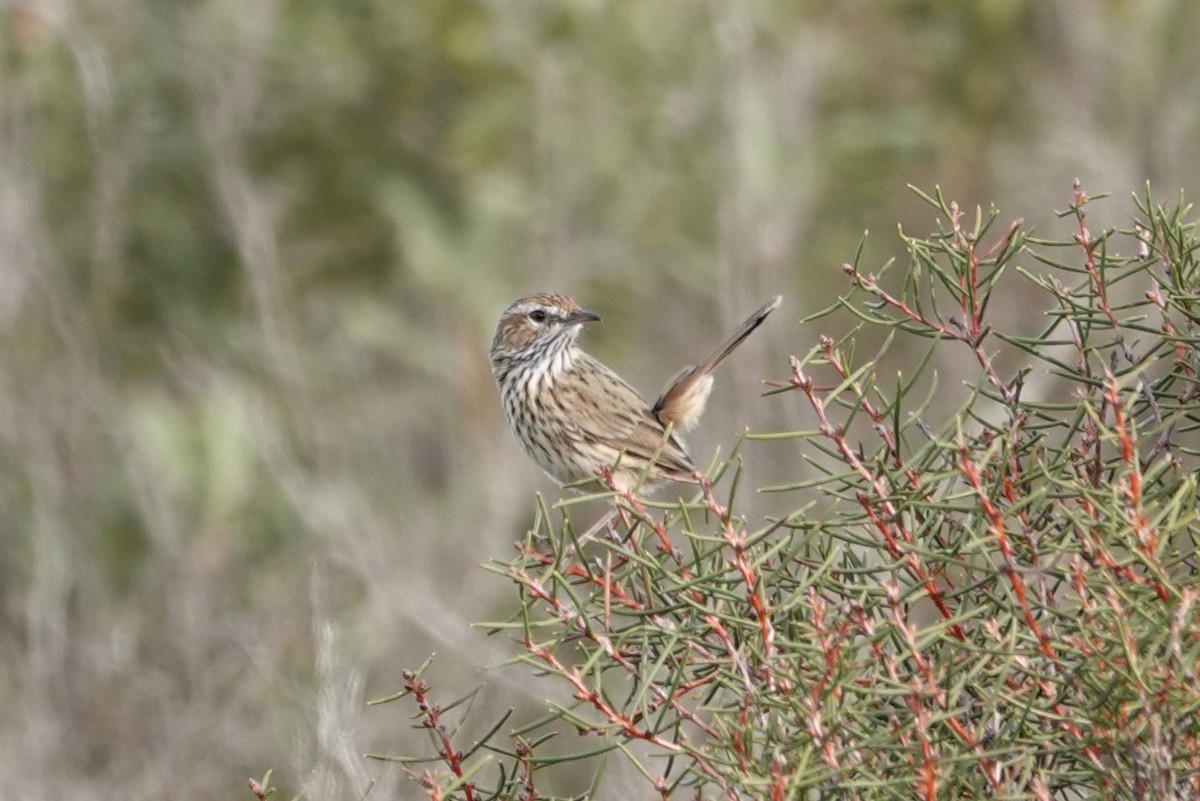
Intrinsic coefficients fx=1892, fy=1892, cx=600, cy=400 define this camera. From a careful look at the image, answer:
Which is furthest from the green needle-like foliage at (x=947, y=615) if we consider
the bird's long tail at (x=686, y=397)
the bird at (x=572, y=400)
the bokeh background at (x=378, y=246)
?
the bokeh background at (x=378, y=246)

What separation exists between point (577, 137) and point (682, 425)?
→ 524 cm

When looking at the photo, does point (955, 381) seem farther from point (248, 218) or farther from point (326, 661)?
point (326, 661)

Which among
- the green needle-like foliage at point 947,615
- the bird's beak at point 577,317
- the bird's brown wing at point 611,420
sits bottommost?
the green needle-like foliage at point 947,615

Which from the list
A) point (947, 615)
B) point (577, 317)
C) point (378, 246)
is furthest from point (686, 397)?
point (378, 246)

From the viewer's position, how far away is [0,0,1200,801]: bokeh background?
30.0 ft

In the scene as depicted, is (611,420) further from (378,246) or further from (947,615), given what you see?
(378,246)

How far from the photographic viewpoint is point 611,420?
22.2 ft

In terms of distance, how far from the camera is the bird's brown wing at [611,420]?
662 centimetres

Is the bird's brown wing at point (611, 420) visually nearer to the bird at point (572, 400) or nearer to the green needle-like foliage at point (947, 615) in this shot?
the bird at point (572, 400)

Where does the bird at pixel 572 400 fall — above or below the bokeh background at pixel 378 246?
below

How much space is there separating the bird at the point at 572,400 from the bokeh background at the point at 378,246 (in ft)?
5.17

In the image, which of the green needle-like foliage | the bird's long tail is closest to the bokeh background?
the bird's long tail

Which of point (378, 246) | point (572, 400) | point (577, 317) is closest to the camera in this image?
point (572, 400)

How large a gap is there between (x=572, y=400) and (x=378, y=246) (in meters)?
6.46
